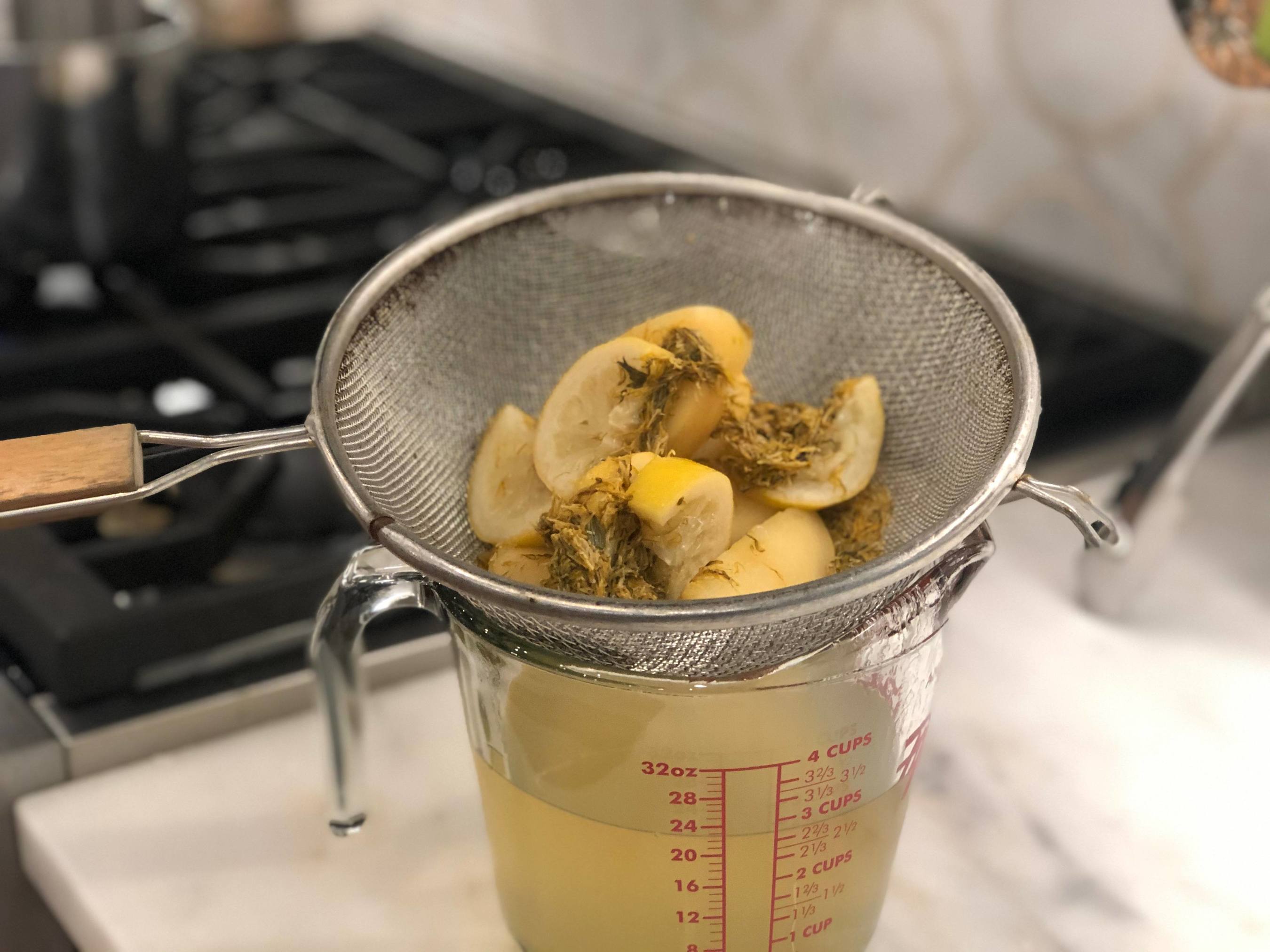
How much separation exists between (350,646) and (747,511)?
0.43ft

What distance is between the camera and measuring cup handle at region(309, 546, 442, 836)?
0.37m

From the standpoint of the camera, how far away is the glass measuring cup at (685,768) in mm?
356

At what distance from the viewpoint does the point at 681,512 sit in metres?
0.36

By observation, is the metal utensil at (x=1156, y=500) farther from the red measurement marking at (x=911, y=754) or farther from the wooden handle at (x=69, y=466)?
the wooden handle at (x=69, y=466)

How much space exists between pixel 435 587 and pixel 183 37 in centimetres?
64

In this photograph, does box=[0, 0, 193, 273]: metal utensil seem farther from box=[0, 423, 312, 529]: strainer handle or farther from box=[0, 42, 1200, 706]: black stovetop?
box=[0, 423, 312, 529]: strainer handle

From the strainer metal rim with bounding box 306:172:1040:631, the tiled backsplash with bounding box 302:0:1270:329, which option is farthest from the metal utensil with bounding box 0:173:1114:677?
the tiled backsplash with bounding box 302:0:1270:329

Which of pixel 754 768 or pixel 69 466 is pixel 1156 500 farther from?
pixel 69 466

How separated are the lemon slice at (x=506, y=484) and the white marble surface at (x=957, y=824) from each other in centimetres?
13

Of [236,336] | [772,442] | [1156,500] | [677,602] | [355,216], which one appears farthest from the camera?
[355,216]

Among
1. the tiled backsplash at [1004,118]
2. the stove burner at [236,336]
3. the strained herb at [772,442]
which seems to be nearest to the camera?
the strained herb at [772,442]

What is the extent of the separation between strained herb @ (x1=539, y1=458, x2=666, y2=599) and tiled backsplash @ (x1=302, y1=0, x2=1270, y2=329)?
50 cm

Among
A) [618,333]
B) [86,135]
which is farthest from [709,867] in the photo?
[86,135]

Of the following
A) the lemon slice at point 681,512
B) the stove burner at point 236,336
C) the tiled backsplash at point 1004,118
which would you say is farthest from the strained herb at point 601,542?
the tiled backsplash at point 1004,118
